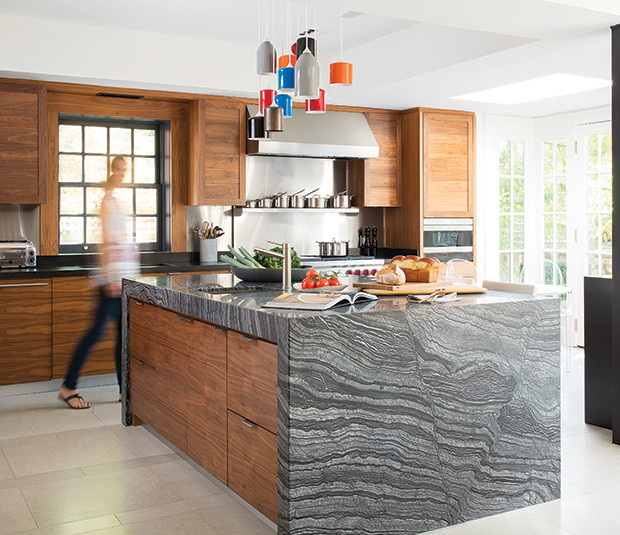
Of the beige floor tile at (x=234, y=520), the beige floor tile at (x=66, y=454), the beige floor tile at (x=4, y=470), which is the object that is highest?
the beige floor tile at (x=66, y=454)

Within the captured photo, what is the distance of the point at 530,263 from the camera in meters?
7.54

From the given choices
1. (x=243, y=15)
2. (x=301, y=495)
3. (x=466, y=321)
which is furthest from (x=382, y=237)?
(x=301, y=495)

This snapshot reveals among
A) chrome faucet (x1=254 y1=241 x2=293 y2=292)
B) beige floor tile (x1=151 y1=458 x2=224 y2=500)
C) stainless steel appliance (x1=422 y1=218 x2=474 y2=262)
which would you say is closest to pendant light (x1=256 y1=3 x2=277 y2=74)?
chrome faucet (x1=254 y1=241 x2=293 y2=292)

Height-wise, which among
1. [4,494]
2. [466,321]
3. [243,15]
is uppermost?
[243,15]

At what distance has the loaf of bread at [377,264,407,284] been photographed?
3.28 metres

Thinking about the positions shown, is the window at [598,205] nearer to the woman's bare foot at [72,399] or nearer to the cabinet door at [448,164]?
the cabinet door at [448,164]

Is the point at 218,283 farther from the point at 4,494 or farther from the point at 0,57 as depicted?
the point at 0,57

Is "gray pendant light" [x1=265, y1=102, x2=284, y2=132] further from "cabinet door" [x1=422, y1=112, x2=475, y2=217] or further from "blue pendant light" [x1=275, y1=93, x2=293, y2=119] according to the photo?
"cabinet door" [x1=422, y1=112, x2=475, y2=217]

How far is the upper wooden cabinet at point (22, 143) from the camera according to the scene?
534 cm

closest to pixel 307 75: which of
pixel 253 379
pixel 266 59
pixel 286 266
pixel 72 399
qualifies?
pixel 266 59

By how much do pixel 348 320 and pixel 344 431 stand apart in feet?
1.30

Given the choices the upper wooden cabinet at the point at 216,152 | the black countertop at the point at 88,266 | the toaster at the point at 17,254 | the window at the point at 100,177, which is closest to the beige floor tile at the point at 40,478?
the black countertop at the point at 88,266

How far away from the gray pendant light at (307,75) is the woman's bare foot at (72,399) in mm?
2675

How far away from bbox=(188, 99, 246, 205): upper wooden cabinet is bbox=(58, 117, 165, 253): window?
1.41 feet
